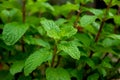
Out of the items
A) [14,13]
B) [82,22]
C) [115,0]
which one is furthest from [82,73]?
[14,13]

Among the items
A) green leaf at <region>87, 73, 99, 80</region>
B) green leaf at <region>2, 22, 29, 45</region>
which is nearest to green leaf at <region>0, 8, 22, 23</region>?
green leaf at <region>2, 22, 29, 45</region>

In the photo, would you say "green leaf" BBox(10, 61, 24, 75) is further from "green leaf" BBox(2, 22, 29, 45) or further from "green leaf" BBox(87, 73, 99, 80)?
"green leaf" BBox(87, 73, 99, 80)

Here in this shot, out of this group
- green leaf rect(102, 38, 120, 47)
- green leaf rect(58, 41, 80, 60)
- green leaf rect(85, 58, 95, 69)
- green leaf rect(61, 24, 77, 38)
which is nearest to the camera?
green leaf rect(58, 41, 80, 60)

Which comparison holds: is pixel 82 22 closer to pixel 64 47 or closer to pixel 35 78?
pixel 64 47

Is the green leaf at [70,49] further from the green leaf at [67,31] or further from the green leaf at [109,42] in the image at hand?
the green leaf at [109,42]

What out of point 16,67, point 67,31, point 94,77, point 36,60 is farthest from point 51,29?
point 94,77

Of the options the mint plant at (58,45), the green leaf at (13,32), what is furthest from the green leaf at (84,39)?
the green leaf at (13,32)

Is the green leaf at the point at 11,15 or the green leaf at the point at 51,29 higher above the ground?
the green leaf at the point at 51,29
